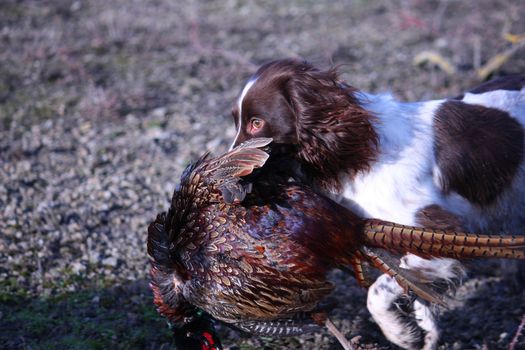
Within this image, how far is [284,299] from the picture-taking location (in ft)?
9.05

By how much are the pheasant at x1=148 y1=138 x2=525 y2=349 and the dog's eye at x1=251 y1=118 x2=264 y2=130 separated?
319 millimetres

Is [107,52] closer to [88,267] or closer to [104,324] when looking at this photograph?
[88,267]

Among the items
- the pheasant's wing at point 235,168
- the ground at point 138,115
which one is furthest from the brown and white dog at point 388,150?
the ground at point 138,115

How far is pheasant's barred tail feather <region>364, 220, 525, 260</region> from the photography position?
8.38 ft

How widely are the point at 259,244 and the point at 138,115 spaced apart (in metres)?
3.47

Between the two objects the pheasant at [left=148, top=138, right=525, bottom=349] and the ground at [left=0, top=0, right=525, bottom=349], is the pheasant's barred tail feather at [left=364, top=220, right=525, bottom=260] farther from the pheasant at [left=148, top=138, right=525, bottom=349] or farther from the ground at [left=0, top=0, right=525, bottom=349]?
the ground at [left=0, top=0, right=525, bottom=349]

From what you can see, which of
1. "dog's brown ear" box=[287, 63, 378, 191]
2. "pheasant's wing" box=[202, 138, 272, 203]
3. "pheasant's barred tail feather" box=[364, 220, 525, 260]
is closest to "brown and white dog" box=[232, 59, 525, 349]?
"dog's brown ear" box=[287, 63, 378, 191]

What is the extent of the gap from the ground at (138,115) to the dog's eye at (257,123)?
106cm

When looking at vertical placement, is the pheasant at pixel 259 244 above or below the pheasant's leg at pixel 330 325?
above

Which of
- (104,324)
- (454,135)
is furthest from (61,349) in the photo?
(454,135)

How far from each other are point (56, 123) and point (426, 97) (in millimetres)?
3210

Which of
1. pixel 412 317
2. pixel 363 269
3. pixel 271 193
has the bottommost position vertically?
pixel 412 317

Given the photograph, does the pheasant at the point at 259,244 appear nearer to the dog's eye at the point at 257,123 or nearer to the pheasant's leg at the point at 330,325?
the pheasant's leg at the point at 330,325

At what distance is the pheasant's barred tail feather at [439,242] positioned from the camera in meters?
2.55
